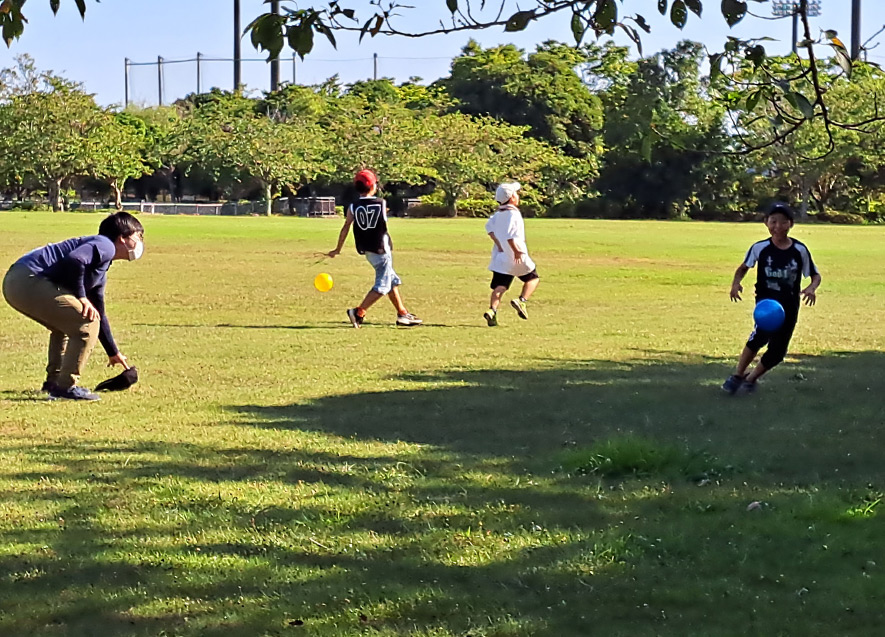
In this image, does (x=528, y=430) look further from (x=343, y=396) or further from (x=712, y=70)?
(x=712, y=70)

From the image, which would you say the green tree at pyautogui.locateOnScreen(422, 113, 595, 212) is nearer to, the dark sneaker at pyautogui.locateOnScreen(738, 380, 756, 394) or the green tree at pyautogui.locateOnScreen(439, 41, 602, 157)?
the green tree at pyautogui.locateOnScreen(439, 41, 602, 157)

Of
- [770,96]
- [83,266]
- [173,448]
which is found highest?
[770,96]

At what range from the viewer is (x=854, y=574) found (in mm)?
5066

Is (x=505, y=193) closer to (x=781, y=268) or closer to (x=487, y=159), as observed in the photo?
(x=781, y=268)

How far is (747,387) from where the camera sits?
9719 millimetres

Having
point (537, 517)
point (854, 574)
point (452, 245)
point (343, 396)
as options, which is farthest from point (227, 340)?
point (452, 245)

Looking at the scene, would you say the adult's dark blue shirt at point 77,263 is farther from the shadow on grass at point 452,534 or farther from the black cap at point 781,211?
the black cap at point 781,211

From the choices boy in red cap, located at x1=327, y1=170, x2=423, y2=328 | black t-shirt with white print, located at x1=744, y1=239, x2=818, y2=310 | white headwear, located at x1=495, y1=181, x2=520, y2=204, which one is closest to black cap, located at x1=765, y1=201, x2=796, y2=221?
black t-shirt with white print, located at x1=744, y1=239, x2=818, y2=310

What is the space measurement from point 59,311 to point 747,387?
17.2 feet

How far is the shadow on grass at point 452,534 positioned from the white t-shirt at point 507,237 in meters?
5.88

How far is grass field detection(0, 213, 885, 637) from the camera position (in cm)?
474

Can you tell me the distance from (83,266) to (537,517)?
4.46 metres

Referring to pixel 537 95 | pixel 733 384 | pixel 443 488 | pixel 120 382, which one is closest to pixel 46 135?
pixel 537 95

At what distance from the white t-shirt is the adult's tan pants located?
20.4ft
